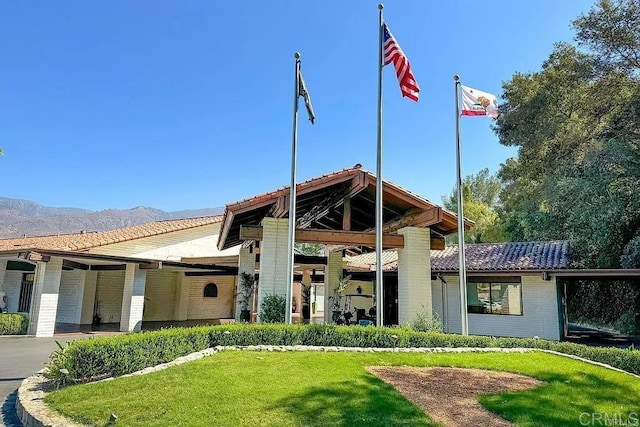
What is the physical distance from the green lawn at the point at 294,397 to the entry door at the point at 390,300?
12663 mm

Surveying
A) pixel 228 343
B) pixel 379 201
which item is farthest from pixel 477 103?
pixel 228 343

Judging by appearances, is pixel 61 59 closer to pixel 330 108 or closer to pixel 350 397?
pixel 330 108

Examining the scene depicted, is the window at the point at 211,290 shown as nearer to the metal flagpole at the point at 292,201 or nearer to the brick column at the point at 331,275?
the brick column at the point at 331,275

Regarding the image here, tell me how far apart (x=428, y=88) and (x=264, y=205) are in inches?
220

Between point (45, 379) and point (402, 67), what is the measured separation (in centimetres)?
964

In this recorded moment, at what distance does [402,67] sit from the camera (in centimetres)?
999

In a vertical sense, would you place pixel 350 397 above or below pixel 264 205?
below

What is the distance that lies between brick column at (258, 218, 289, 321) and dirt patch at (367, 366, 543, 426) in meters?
5.36

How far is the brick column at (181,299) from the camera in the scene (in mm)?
21641

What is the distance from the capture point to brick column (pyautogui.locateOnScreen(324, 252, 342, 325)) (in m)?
17.8

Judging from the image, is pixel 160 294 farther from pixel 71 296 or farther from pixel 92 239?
pixel 92 239

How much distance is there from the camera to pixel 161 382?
5.67 meters

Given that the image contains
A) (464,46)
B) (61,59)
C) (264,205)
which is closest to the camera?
(264,205)

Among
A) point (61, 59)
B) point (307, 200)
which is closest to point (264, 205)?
point (307, 200)
